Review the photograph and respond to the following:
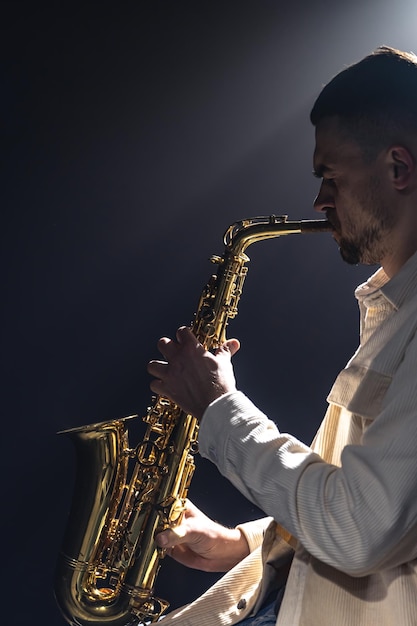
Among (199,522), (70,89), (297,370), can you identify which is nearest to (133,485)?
(199,522)

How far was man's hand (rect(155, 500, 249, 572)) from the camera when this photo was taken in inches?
75.2

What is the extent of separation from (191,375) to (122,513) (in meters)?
0.54

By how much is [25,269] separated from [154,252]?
391 mm

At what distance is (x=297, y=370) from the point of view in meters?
2.28

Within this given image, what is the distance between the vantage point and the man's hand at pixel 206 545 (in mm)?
1910

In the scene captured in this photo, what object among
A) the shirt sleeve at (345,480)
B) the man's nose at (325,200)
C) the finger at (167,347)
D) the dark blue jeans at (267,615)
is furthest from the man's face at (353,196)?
the dark blue jeans at (267,615)

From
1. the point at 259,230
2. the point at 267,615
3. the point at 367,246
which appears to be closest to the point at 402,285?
the point at 367,246

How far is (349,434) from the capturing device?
5.08 ft

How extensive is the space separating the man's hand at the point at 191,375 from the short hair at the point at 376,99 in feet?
1.95

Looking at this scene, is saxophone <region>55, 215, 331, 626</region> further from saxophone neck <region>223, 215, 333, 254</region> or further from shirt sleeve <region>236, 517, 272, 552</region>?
shirt sleeve <region>236, 517, 272, 552</region>

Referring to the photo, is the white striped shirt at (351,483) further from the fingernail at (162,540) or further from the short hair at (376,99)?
the short hair at (376,99)

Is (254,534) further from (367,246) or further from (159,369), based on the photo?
(367,246)

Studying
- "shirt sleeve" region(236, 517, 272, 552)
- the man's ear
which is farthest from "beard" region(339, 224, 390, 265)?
"shirt sleeve" region(236, 517, 272, 552)

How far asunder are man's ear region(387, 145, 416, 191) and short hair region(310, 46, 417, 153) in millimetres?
42
